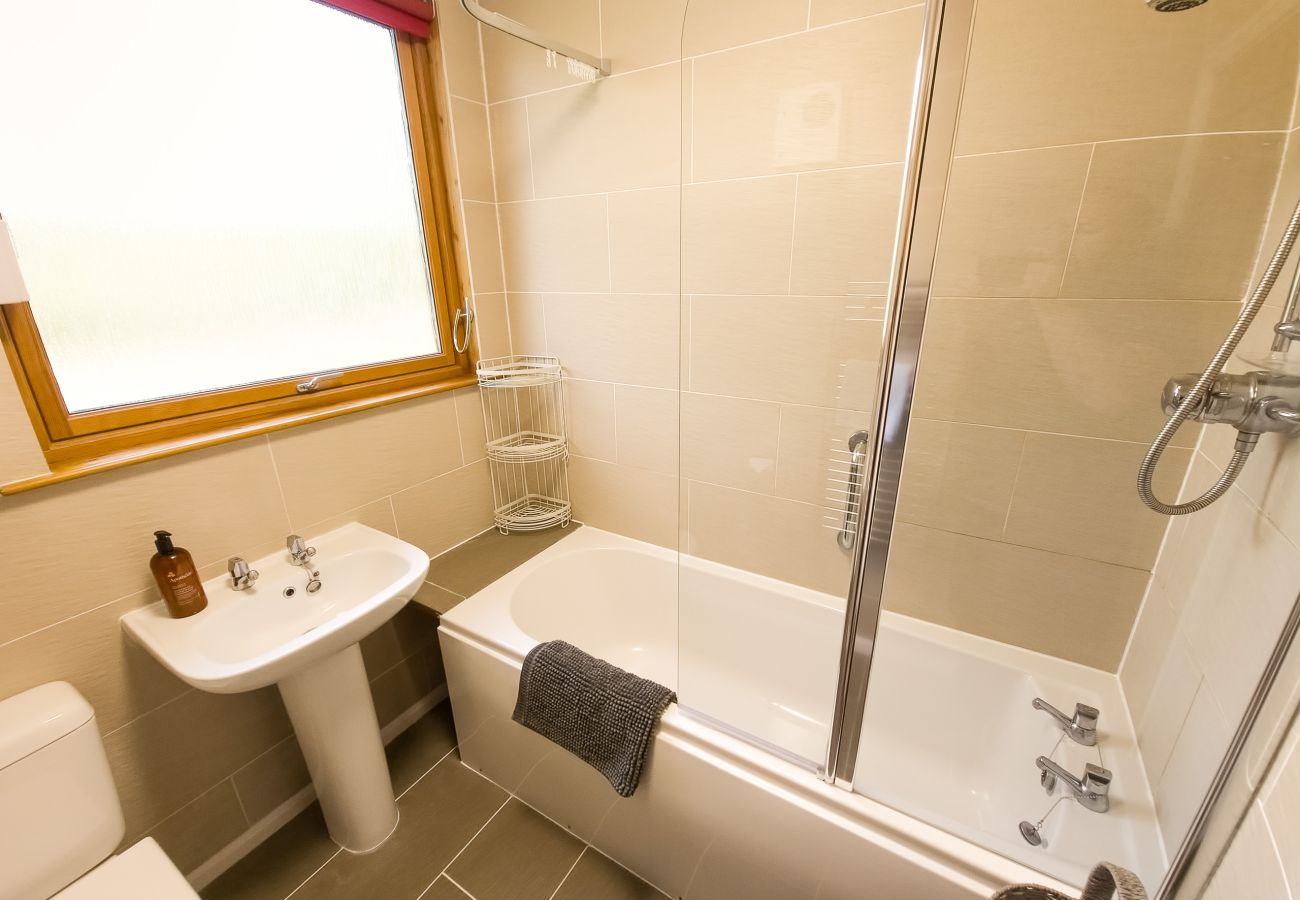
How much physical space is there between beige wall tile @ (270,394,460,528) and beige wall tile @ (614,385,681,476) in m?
0.56

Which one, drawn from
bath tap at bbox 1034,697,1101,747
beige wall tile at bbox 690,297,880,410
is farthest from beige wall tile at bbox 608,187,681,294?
bath tap at bbox 1034,697,1101,747

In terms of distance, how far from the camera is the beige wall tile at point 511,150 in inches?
63.3

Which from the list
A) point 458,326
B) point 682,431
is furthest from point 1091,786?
point 458,326

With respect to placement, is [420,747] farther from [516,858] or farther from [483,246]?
[483,246]

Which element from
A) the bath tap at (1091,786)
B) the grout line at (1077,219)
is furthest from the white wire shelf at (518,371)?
the bath tap at (1091,786)

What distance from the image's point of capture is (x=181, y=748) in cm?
121

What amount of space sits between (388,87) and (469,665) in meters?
1.64

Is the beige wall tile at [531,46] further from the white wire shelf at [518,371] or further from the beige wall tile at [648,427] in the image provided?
the beige wall tile at [648,427]

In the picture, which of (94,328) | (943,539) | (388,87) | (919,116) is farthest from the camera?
(388,87)

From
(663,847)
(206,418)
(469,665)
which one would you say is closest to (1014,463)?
(663,847)

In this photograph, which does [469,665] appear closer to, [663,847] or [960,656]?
[663,847]

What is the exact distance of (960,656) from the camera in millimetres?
1348

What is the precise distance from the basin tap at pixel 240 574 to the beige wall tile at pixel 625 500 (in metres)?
0.99

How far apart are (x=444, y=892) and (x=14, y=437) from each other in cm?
130
